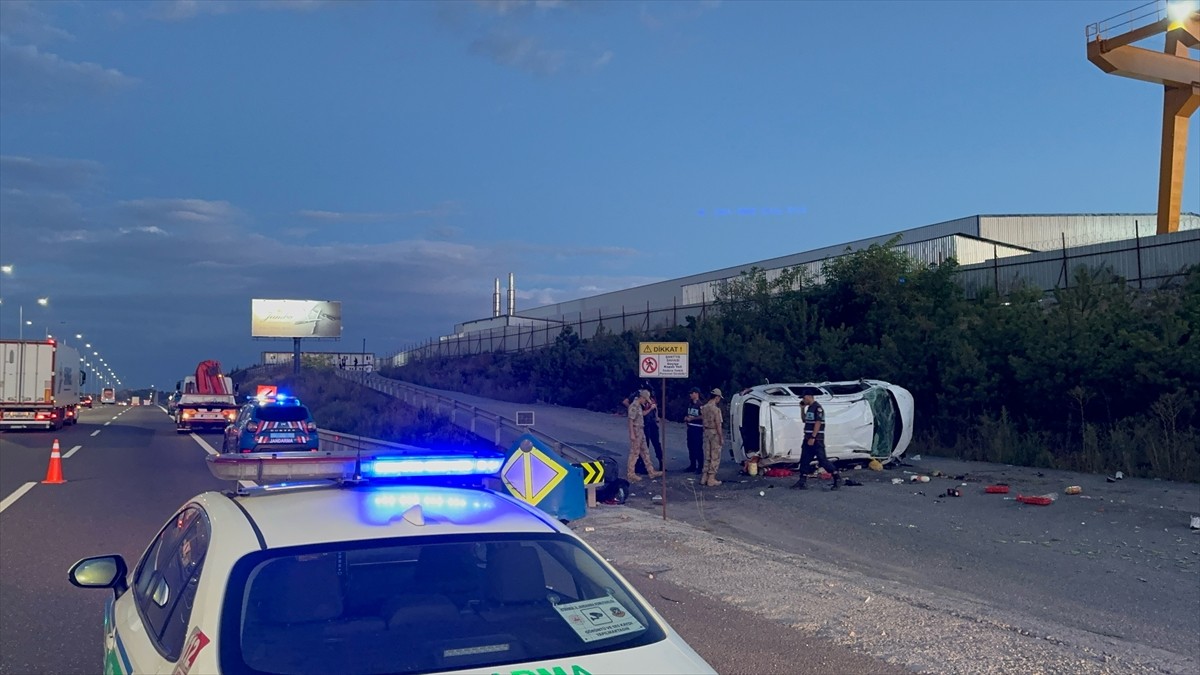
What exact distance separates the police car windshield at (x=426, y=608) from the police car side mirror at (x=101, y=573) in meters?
1.42

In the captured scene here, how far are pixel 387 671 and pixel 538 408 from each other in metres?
40.3

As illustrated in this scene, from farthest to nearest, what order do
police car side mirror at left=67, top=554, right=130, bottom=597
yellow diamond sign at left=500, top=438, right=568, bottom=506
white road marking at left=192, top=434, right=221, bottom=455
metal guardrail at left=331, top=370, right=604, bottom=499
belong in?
white road marking at left=192, top=434, right=221, bottom=455 → metal guardrail at left=331, top=370, right=604, bottom=499 → yellow diamond sign at left=500, top=438, right=568, bottom=506 → police car side mirror at left=67, top=554, right=130, bottom=597

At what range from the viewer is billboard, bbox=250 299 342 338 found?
75.3 metres

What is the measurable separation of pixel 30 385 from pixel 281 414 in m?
20.3

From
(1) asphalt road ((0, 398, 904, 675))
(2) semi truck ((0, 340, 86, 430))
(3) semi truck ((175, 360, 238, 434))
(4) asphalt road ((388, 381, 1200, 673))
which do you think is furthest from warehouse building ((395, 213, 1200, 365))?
(2) semi truck ((0, 340, 86, 430))

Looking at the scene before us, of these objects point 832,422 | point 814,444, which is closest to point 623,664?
point 814,444

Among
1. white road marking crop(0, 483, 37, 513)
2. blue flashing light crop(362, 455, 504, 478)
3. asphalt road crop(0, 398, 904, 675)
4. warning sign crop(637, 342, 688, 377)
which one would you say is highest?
warning sign crop(637, 342, 688, 377)

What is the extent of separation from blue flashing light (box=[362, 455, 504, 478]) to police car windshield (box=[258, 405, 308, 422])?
18856 mm

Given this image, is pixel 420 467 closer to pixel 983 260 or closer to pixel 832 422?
pixel 832 422

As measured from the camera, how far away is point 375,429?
3606 centimetres

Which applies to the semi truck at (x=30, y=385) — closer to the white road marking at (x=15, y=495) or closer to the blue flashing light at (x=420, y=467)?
the white road marking at (x=15, y=495)

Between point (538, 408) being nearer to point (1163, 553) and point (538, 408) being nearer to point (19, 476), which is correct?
point (19, 476)

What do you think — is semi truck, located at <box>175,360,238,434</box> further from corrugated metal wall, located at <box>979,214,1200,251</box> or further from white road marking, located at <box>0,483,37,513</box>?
corrugated metal wall, located at <box>979,214,1200,251</box>

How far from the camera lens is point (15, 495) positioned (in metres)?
17.0
